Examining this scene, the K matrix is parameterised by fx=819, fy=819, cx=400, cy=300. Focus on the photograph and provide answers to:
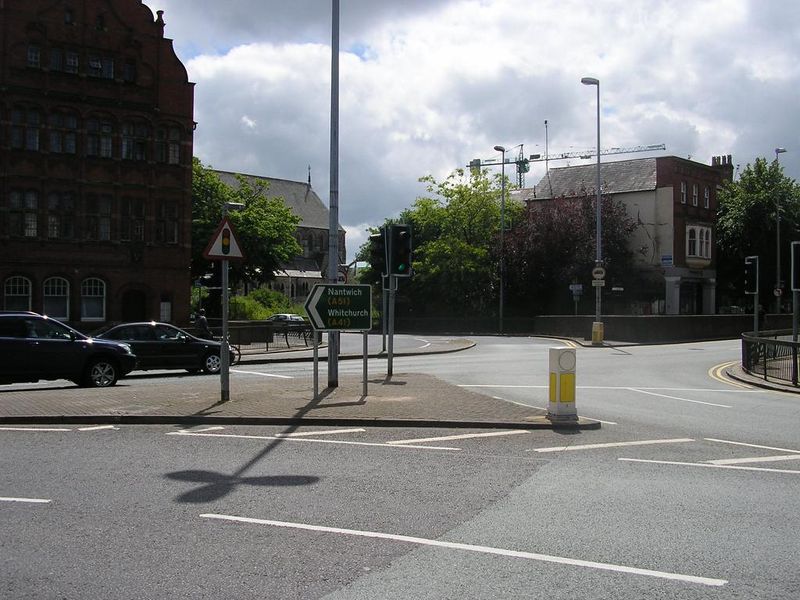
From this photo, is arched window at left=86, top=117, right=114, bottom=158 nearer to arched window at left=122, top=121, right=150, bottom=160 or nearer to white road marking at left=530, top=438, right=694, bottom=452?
arched window at left=122, top=121, right=150, bottom=160

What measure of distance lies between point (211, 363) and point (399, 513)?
57.2 ft

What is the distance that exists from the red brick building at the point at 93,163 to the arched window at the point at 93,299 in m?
0.05

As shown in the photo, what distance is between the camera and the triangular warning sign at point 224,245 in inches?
523

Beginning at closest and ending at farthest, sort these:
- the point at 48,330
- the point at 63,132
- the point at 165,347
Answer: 1. the point at 48,330
2. the point at 165,347
3. the point at 63,132

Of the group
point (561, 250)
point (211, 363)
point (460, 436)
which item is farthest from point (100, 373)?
point (561, 250)

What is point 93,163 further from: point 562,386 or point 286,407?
point 562,386

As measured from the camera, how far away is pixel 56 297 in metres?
43.4

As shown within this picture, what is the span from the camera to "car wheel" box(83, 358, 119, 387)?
710 inches

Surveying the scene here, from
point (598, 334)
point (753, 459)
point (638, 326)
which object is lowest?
point (753, 459)

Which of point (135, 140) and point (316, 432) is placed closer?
point (316, 432)

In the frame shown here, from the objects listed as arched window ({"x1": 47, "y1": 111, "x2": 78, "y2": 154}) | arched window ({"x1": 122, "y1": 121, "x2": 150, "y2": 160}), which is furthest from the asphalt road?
arched window ({"x1": 122, "y1": 121, "x2": 150, "y2": 160})

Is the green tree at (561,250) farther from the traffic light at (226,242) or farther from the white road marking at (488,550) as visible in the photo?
the white road marking at (488,550)

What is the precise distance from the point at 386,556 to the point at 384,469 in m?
3.04

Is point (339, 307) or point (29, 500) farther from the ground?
point (339, 307)
